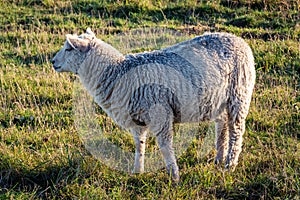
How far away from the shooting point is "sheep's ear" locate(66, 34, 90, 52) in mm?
5121

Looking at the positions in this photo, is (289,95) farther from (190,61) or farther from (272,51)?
(190,61)

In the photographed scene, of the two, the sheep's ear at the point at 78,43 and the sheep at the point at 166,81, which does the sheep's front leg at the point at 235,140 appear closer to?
the sheep at the point at 166,81

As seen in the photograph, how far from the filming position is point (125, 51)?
25.4ft

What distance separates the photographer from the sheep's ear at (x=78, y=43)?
16.8 feet

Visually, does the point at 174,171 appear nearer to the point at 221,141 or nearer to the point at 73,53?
the point at 221,141

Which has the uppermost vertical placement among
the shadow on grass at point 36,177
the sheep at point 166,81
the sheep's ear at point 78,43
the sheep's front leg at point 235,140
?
the sheep's ear at point 78,43

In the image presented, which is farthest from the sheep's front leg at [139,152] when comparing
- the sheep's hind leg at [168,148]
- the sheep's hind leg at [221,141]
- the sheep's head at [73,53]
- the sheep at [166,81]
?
the sheep's head at [73,53]

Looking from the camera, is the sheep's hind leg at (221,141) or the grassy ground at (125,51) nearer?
the grassy ground at (125,51)

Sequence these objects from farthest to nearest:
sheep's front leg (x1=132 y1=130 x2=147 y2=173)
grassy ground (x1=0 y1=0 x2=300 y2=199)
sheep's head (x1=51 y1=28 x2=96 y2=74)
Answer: sheep's front leg (x1=132 y1=130 x2=147 y2=173) → sheep's head (x1=51 y1=28 x2=96 y2=74) → grassy ground (x1=0 y1=0 x2=300 y2=199)

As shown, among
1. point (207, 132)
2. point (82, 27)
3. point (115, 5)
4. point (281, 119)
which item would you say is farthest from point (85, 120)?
point (115, 5)

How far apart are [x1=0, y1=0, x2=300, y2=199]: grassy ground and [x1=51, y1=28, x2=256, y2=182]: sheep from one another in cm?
41

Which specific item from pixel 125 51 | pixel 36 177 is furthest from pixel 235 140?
pixel 125 51

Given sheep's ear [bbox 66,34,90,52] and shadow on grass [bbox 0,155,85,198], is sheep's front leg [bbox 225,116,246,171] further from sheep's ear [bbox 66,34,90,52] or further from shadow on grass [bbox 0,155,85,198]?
sheep's ear [bbox 66,34,90,52]

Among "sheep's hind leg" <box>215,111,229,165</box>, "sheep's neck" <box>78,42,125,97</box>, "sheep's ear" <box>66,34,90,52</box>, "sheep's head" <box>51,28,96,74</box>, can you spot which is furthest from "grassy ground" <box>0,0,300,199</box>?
"sheep's ear" <box>66,34,90,52</box>
